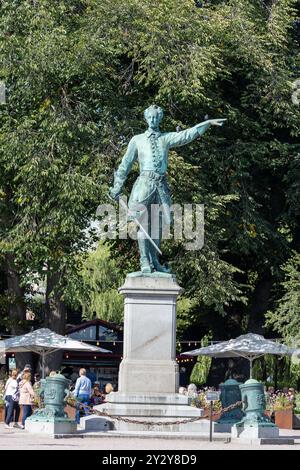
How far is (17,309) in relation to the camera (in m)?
40.0

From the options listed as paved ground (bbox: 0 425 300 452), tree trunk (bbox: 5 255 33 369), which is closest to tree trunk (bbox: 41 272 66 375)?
tree trunk (bbox: 5 255 33 369)

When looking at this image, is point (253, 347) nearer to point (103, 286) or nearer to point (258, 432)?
point (258, 432)

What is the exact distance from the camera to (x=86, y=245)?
36719mm

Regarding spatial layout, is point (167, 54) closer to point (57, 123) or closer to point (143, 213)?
point (57, 123)

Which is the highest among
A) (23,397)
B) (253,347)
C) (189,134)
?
(189,134)

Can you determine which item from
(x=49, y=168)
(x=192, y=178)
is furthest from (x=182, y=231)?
(x=49, y=168)

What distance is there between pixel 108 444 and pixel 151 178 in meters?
6.21

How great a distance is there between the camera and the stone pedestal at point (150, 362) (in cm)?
2272

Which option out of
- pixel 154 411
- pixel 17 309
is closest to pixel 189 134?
pixel 154 411

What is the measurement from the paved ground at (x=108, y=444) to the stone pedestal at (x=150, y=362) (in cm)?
126

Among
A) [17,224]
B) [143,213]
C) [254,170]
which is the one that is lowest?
[143,213]

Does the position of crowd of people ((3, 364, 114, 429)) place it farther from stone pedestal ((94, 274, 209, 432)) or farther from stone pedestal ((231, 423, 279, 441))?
stone pedestal ((231, 423, 279, 441))

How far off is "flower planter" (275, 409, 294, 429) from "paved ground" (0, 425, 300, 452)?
9.04m

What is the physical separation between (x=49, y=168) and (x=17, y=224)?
215 cm
